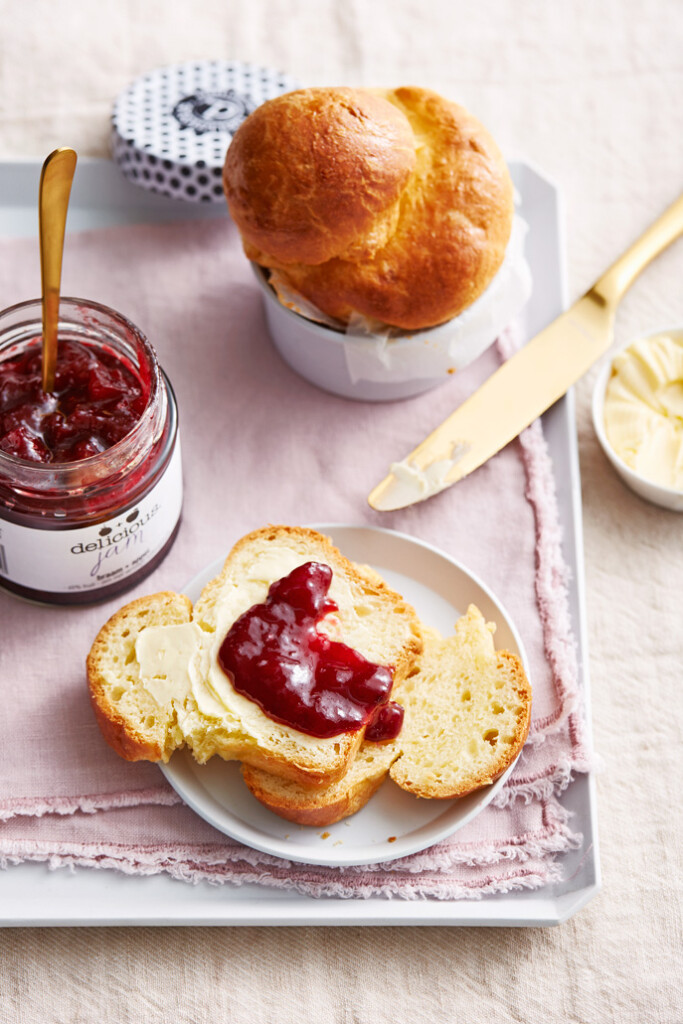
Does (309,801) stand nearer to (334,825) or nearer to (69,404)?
(334,825)

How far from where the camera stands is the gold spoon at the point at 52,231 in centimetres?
207

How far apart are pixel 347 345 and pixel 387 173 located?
437 mm

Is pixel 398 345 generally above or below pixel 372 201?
below

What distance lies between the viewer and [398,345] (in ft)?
8.75

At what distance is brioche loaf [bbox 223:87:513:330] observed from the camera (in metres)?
2.46

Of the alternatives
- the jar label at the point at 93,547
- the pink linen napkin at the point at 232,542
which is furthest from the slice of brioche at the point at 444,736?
the jar label at the point at 93,547

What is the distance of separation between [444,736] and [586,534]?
0.81m

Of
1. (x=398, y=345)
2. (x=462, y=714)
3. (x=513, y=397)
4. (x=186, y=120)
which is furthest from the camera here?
(x=186, y=120)

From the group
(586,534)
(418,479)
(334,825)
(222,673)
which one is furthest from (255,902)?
(586,534)

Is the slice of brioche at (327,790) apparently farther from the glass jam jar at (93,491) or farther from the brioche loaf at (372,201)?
the brioche loaf at (372,201)

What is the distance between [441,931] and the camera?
2414 mm

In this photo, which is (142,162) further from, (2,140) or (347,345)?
(347,345)

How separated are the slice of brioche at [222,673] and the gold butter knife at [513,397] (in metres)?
0.35

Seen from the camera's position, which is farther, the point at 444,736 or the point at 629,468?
the point at 629,468
